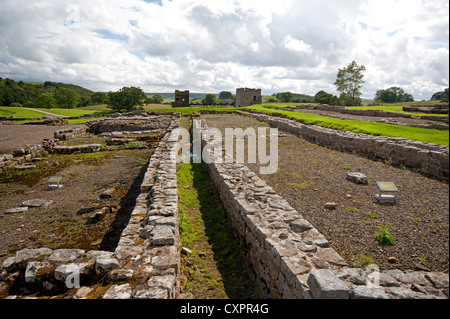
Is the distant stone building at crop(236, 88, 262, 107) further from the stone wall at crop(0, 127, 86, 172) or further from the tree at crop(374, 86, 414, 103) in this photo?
the stone wall at crop(0, 127, 86, 172)

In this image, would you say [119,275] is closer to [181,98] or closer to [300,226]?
[300,226]

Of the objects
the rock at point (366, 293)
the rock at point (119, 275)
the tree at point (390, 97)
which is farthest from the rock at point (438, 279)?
the tree at point (390, 97)

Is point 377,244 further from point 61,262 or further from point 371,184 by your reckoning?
point 61,262

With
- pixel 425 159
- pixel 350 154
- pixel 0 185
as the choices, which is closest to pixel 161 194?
pixel 0 185

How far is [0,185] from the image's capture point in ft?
28.2

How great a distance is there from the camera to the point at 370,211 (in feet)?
17.7

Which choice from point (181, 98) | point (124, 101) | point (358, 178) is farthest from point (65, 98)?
point (358, 178)

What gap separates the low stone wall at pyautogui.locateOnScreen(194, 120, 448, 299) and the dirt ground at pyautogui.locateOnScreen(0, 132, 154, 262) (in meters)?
2.66

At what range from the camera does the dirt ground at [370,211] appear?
3.83 m

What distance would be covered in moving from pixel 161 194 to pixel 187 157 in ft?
20.3

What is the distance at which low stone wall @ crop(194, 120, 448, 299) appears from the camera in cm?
243

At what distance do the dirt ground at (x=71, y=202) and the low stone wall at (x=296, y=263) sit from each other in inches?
105

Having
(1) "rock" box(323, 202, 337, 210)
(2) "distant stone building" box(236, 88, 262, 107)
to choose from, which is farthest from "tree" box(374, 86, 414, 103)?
(1) "rock" box(323, 202, 337, 210)

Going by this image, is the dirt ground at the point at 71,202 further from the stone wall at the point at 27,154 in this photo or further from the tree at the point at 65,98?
the tree at the point at 65,98
